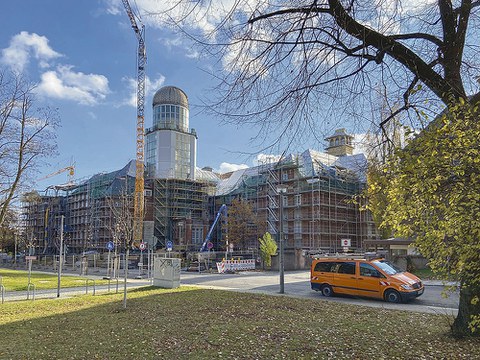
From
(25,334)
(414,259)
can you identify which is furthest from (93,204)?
(25,334)

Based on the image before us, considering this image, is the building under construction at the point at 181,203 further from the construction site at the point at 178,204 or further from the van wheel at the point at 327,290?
the van wheel at the point at 327,290

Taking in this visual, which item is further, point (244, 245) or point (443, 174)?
point (244, 245)

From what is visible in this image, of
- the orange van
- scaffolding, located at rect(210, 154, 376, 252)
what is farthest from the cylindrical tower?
the orange van

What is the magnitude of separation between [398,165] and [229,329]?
600 cm

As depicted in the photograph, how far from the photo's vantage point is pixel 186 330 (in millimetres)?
9312

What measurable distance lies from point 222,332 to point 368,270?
10015 mm

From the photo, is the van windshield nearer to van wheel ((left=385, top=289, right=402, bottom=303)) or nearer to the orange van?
the orange van

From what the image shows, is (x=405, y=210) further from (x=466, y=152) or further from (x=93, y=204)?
(x=93, y=204)

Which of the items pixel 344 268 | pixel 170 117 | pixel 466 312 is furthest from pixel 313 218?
pixel 466 312

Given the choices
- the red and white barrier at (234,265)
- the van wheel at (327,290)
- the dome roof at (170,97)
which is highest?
the dome roof at (170,97)

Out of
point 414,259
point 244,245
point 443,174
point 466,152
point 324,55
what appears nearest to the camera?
point 466,152

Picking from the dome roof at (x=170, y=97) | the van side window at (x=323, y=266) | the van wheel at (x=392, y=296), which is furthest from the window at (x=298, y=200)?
the van wheel at (x=392, y=296)

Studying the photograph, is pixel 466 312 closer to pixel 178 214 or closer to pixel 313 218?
pixel 313 218

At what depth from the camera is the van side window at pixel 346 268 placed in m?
17.7
